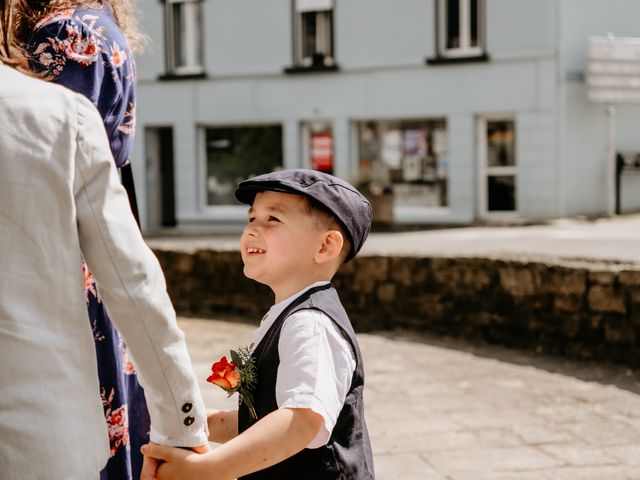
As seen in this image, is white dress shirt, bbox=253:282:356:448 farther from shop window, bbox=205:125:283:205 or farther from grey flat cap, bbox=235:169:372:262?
shop window, bbox=205:125:283:205

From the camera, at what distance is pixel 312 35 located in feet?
67.8

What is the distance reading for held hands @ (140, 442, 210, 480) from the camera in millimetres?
1734

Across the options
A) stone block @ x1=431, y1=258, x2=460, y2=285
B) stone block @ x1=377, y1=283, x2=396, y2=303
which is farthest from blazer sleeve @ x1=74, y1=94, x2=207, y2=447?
stone block @ x1=377, y1=283, x2=396, y2=303

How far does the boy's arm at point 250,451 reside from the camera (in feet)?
5.73

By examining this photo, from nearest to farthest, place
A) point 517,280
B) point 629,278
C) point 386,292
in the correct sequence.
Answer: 1. point 629,278
2. point 517,280
3. point 386,292

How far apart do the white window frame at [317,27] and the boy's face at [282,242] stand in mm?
18411

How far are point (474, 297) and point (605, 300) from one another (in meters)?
1.20

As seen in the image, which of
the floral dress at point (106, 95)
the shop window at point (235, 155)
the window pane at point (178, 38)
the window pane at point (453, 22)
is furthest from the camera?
the window pane at point (178, 38)

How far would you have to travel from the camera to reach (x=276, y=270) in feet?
6.90

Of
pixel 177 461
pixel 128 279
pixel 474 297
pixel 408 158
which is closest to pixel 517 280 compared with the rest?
pixel 474 297

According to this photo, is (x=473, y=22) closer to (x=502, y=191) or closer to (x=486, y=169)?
(x=486, y=169)

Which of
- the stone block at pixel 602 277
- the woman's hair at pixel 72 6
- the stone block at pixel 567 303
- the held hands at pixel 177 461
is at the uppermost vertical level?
the woman's hair at pixel 72 6

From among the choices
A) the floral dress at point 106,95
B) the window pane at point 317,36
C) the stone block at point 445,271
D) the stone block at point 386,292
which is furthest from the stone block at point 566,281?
the window pane at point 317,36

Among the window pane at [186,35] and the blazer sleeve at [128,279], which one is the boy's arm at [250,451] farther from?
the window pane at [186,35]
